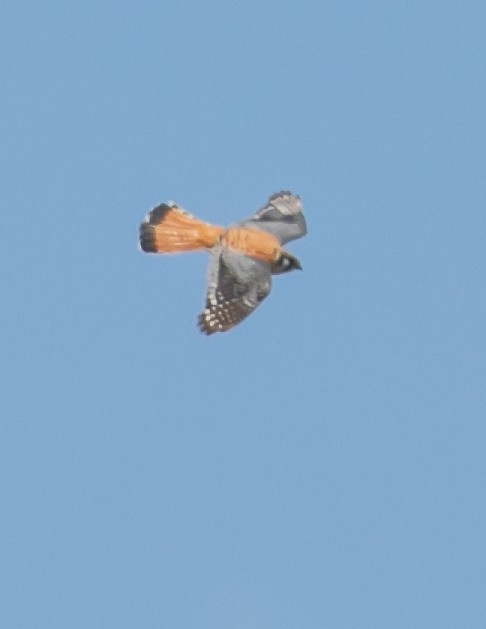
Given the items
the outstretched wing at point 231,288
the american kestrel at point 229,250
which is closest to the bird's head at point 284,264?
the american kestrel at point 229,250

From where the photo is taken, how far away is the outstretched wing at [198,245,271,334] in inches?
1037

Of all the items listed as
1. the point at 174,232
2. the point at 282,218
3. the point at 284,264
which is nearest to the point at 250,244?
the point at 284,264

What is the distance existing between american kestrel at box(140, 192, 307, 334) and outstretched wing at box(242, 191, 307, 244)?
1 centimetres

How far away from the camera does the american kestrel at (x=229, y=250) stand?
26547 millimetres

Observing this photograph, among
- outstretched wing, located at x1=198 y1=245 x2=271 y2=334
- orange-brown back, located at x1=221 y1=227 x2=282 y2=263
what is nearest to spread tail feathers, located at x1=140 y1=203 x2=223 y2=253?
orange-brown back, located at x1=221 y1=227 x2=282 y2=263

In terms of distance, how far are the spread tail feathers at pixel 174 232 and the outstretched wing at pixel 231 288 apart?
259mm

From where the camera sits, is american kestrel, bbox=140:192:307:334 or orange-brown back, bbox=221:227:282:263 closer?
american kestrel, bbox=140:192:307:334

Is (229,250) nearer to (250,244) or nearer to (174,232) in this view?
(250,244)

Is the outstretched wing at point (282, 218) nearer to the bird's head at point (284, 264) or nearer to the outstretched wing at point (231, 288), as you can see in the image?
the bird's head at point (284, 264)

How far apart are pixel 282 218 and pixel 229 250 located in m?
1.56

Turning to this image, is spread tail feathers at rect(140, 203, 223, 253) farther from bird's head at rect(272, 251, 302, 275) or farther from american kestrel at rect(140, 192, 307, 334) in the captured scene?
bird's head at rect(272, 251, 302, 275)

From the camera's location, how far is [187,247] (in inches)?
1088

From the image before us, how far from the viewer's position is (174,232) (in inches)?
1092

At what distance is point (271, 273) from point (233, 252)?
1.73 feet
